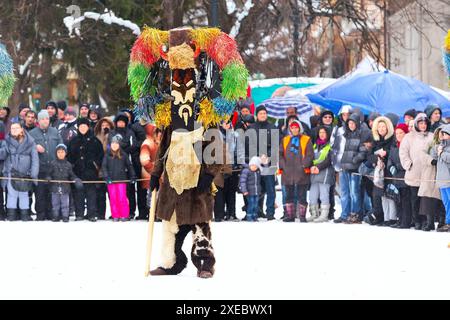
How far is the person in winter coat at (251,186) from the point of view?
17719mm

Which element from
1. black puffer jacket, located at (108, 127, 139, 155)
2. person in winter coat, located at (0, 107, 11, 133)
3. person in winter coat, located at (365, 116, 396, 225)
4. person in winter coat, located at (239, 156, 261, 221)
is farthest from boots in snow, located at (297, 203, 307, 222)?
person in winter coat, located at (0, 107, 11, 133)

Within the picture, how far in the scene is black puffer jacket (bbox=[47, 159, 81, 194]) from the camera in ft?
58.2

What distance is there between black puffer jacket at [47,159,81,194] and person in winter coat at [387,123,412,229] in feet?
16.4

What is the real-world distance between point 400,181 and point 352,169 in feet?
3.83

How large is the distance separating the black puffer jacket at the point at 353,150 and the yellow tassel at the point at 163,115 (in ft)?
22.5

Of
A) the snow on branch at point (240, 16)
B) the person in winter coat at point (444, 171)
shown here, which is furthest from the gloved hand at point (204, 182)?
the snow on branch at point (240, 16)

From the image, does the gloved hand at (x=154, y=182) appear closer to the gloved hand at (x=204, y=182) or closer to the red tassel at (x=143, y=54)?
the gloved hand at (x=204, y=182)

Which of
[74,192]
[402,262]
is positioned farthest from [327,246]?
[74,192]

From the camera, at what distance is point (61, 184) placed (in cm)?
1773

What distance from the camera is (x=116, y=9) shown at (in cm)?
2442

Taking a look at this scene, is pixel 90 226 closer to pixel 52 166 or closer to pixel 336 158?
pixel 52 166

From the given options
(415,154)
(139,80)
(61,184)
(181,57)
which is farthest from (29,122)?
(181,57)

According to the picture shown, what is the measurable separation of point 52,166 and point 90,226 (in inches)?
72.0

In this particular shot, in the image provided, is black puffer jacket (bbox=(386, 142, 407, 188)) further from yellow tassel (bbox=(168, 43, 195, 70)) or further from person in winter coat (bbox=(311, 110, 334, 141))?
yellow tassel (bbox=(168, 43, 195, 70))
